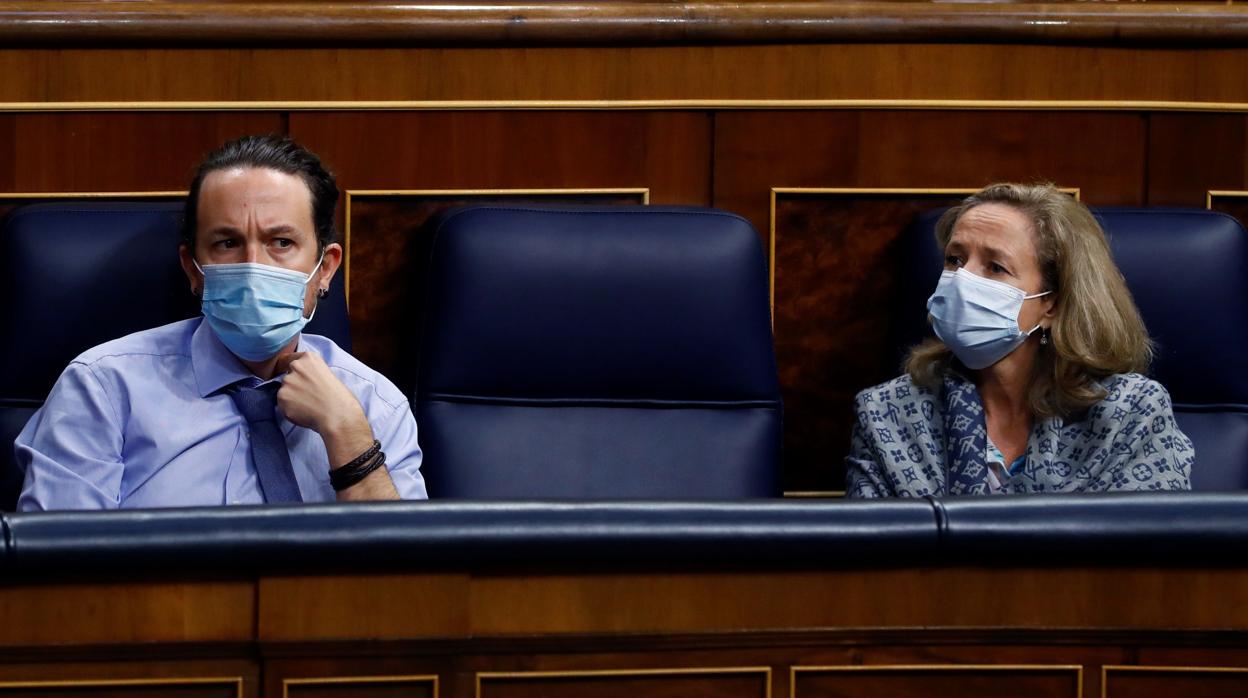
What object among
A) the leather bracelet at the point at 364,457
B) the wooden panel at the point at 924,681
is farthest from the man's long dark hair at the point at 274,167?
the wooden panel at the point at 924,681

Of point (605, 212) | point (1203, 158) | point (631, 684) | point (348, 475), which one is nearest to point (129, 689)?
point (631, 684)

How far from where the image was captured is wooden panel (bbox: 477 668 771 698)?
2.53 feet

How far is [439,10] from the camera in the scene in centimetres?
150

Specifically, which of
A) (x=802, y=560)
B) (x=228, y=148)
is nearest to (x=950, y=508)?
(x=802, y=560)

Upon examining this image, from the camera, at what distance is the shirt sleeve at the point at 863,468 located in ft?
4.49

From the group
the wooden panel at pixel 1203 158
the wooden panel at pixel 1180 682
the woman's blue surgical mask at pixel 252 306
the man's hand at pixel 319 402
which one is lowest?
the wooden panel at pixel 1180 682

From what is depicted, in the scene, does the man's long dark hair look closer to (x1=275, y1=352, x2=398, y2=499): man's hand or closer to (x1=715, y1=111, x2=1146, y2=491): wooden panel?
(x1=275, y1=352, x2=398, y2=499): man's hand

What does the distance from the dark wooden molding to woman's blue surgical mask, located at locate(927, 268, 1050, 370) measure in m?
0.33

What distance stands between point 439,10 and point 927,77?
535 mm

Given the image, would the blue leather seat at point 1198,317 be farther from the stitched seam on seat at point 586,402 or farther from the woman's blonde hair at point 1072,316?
the stitched seam on seat at point 586,402

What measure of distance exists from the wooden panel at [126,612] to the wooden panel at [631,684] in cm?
14

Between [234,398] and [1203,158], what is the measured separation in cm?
108

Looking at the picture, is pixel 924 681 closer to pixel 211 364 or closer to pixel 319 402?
pixel 319 402

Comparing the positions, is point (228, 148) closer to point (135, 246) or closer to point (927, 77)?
point (135, 246)
